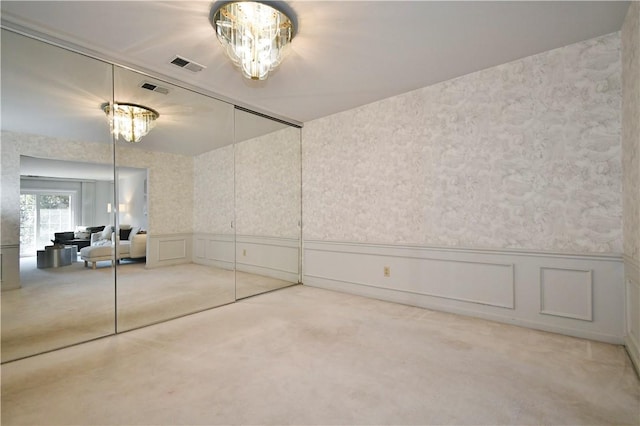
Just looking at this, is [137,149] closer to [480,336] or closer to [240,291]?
[240,291]

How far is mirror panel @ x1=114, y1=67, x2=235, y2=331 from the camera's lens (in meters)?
3.00

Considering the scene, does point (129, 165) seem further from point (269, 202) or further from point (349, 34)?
point (349, 34)

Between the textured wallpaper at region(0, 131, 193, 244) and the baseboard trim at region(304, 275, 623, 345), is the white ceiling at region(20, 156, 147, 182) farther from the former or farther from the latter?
the baseboard trim at region(304, 275, 623, 345)

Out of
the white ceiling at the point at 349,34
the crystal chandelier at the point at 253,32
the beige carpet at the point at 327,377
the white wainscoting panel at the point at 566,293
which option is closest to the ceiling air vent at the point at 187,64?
the white ceiling at the point at 349,34

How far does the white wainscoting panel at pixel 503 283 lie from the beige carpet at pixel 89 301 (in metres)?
1.84

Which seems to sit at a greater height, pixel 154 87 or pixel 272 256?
pixel 154 87

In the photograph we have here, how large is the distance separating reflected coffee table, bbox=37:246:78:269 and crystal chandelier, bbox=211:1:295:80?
2188 mm

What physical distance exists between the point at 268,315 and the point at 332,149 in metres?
2.48

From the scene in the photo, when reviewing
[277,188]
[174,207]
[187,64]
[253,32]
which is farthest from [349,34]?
[174,207]

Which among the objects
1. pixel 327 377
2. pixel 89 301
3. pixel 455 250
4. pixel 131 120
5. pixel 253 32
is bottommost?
pixel 327 377

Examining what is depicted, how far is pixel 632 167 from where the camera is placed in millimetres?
2115

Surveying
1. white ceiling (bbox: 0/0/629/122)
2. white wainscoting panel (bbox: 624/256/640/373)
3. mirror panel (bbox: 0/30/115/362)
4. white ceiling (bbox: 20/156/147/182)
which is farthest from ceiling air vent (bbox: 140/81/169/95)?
white wainscoting panel (bbox: 624/256/640/373)

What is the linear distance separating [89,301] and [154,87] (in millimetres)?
2242

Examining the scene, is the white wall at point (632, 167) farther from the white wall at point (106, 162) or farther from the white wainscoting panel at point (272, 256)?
the white wall at point (106, 162)
